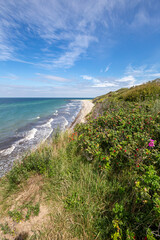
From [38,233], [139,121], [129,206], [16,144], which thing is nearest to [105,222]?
[129,206]

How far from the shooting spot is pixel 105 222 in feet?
7.14

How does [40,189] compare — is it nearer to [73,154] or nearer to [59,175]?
[59,175]

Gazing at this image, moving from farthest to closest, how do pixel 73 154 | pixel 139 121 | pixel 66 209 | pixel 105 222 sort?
pixel 73 154 < pixel 139 121 < pixel 66 209 < pixel 105 222

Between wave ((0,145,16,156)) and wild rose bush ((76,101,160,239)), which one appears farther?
wave ((0,145,16,156))

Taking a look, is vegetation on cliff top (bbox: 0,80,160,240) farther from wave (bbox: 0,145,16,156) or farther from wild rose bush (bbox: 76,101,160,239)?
wave (bbox: 0,145,16,156)

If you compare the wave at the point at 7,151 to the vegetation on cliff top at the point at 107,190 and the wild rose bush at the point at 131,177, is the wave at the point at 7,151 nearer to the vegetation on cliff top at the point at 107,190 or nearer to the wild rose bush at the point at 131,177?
the vegetation on cliff top at the point at 107,190

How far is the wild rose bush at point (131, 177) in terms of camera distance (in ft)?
5.84

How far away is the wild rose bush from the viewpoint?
1.78 m

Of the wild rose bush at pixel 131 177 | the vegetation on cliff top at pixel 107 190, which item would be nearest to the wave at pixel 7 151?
the vegetation on cliff top at pixel 107 190

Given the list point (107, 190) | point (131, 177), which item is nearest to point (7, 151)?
point (107, 190)

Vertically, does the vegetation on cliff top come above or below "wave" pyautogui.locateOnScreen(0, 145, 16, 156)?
above

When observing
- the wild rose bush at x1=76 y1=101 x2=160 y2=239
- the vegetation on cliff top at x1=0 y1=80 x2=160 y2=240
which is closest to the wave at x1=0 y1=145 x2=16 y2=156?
the vegetation on cliff top at x1=0 y1=80 x2=160 y2=240

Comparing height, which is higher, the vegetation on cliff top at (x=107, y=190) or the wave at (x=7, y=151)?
the vegetation on cliff top at (x=107, y=190)

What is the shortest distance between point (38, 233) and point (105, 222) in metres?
1.61
